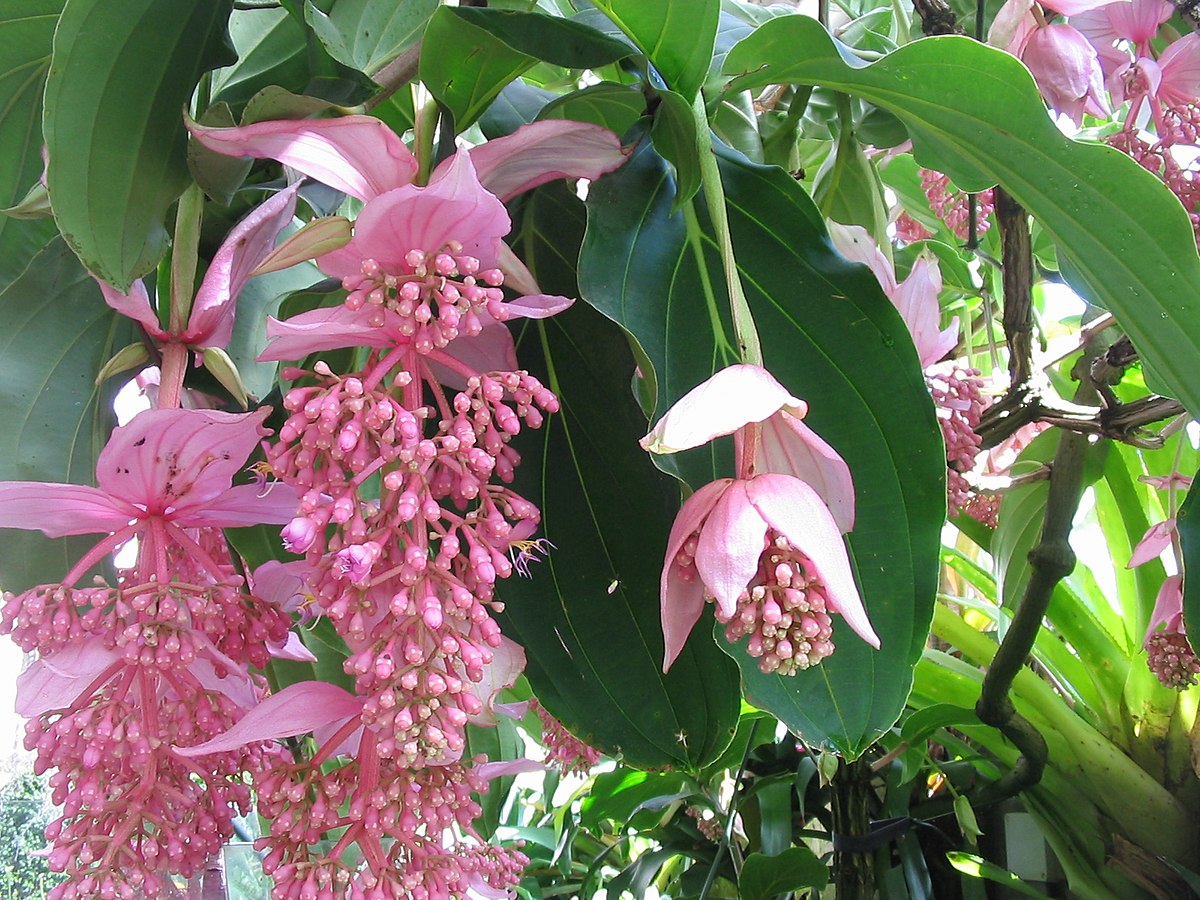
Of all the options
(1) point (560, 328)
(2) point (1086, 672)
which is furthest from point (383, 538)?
(2) point (1086, 672)

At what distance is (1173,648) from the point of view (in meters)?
0.68

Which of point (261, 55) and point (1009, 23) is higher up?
point (1009, 23)

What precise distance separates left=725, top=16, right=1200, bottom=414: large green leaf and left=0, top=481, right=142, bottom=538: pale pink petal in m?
0.27

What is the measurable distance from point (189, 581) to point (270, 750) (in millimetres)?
65

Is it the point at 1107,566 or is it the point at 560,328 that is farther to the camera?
the point at 1107,566

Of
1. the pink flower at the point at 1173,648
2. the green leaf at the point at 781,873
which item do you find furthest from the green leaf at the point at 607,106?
the green leaf at the point at 781,873

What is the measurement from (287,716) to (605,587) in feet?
0.41

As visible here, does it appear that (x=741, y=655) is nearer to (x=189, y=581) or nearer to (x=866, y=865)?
(x=189, y=581)

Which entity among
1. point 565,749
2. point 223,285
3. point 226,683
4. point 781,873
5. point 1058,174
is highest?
point 1058,174

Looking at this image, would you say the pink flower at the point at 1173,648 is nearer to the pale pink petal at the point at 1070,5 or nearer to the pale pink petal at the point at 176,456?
the pale pink petal at the point at 1070,5

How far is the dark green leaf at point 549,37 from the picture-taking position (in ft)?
1.02

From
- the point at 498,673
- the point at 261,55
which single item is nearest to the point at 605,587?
the point at 498,673

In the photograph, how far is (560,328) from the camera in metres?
0.39

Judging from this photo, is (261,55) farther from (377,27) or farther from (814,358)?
(814,358)
